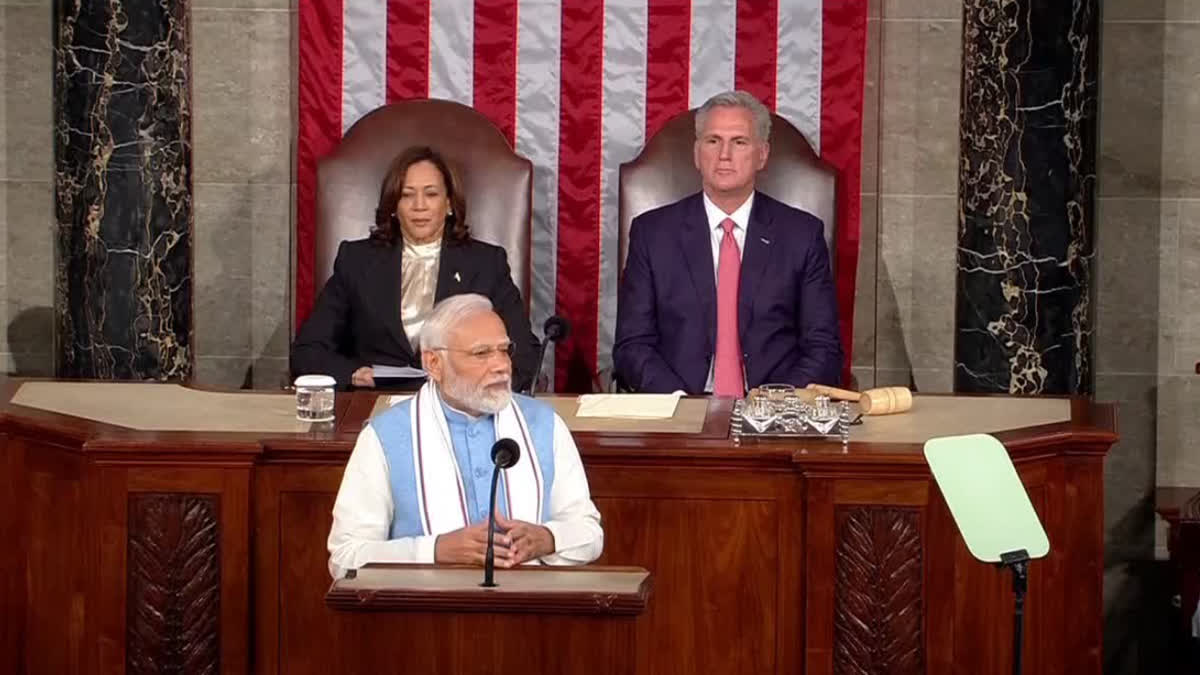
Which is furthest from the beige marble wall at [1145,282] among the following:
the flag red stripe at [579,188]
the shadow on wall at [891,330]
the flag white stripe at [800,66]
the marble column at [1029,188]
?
the flag red stripe at [579,188]

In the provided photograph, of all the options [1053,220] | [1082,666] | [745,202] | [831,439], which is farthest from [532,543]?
[1053,220]

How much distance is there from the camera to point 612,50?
7219mm

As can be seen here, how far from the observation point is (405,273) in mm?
6590

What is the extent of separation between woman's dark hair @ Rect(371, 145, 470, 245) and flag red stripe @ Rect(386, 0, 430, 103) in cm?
67

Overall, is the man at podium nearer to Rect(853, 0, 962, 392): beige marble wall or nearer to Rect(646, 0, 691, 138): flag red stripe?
Rect(646, 0, 691, 138): flag red stripe

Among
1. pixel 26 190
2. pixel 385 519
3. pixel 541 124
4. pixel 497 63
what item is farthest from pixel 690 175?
pixel 385 519

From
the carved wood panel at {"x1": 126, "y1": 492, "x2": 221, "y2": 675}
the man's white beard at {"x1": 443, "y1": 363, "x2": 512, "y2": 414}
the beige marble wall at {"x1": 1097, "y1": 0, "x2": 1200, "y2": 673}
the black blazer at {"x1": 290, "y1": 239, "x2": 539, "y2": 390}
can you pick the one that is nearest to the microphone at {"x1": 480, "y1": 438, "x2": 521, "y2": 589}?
the man's white beard at {"x1": 443, "y1": 363, "x2": 512, "y2": 414}

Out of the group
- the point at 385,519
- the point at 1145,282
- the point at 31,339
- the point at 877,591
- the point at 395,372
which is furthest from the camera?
the point at 31,339

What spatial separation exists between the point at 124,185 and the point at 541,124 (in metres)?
1.39

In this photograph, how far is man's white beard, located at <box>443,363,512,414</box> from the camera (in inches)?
178

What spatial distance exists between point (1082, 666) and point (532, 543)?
1560mm

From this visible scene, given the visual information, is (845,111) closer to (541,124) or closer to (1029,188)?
(1029,188)

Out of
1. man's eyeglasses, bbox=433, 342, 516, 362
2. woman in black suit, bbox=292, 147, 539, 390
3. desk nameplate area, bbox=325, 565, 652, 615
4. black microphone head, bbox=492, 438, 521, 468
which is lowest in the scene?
desk nameplate area, bbox=325, 565, 652, 615

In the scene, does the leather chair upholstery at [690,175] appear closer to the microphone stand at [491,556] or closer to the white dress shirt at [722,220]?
the white dress shirt at [722,220]
